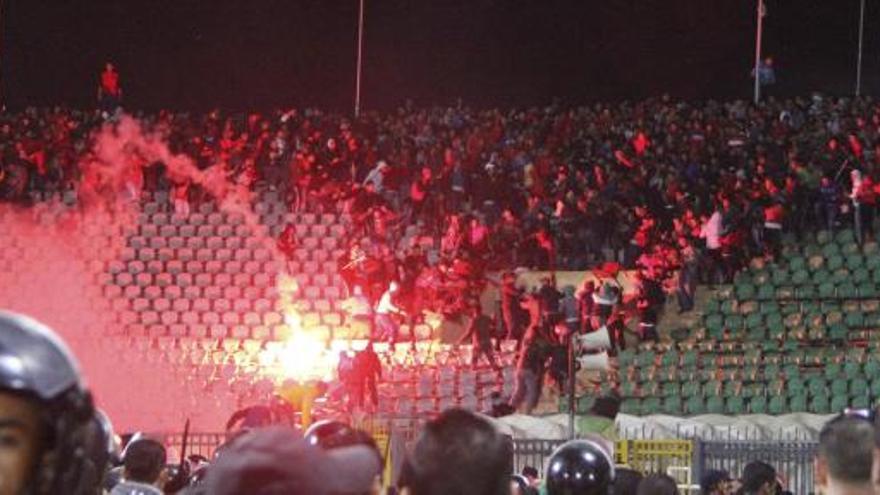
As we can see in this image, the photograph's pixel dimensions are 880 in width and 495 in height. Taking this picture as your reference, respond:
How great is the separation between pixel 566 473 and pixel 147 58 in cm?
3418

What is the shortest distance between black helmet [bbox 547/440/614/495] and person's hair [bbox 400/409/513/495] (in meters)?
1.49

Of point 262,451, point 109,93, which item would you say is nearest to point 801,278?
point 109,93

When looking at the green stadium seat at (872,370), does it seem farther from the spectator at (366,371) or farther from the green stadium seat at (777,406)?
the spectator at (366,371)

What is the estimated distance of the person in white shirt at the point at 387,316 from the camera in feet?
80.4

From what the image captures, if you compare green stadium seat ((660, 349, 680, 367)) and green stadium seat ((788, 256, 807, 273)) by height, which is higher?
green stadium seat ((788, 256, 807, 273))

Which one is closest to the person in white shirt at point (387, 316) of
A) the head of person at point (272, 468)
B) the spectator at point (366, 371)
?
the spectator at point (366, 371)

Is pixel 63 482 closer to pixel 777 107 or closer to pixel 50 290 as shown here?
pixel 50 290

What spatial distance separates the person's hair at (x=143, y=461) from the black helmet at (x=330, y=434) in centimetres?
150


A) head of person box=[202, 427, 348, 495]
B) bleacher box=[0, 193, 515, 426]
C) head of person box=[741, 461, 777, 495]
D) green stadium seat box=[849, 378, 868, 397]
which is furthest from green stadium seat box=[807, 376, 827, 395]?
head of person box=[202, 427, 348, 495]

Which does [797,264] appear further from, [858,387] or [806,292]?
[858,387]

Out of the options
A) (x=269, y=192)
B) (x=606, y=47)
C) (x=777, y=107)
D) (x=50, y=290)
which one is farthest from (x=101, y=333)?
(x=606, y=47)

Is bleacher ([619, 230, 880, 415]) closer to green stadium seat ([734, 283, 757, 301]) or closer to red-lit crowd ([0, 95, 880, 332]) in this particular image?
green stadium seat ([734, 283, 757, 301])

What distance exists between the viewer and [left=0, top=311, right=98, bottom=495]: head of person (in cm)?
185

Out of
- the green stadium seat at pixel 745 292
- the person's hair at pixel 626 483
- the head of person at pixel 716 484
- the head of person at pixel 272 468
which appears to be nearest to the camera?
the head of person at pixel 272 468
